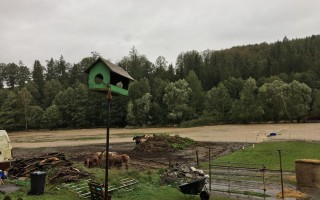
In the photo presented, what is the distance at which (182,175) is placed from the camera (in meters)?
18.0

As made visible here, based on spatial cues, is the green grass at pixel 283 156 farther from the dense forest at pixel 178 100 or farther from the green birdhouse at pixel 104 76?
the dense forest at pixel 178 100

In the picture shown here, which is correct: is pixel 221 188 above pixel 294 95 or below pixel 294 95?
below

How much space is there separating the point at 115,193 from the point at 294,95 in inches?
3018

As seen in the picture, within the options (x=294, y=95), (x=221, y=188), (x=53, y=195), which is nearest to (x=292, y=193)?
(x=221, y=188)

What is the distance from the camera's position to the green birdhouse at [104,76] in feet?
32.4

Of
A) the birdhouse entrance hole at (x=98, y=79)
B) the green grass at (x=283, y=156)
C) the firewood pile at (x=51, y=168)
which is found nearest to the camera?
the birdhouse entrance hole at (x=98, y=79)

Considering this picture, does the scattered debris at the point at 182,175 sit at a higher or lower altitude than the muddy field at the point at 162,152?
higher

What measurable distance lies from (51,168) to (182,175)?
855cm

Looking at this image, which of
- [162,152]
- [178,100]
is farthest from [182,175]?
[178,100]

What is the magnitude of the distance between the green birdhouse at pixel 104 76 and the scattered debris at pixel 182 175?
7.95 m

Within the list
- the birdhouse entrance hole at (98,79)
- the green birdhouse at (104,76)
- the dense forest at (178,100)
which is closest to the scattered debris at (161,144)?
the green birdhouse at (104,76)

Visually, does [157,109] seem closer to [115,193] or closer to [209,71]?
[209,71]

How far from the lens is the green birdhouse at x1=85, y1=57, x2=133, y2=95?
9.87 meters

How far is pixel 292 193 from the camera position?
55.6 feet
